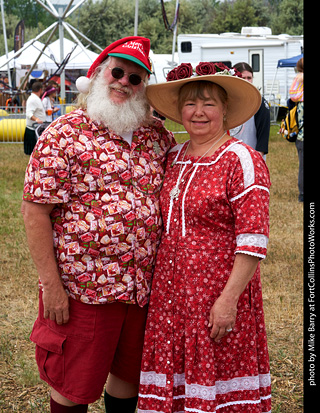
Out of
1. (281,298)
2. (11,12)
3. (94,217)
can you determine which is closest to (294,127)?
(281,298)

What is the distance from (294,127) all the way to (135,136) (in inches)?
229

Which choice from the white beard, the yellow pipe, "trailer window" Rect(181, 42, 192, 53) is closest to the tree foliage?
"trailer window" Rect(181, 42, 192, 53)

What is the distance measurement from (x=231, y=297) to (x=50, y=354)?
867 mm

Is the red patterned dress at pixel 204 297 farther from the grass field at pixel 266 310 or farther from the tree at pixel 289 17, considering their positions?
the tree at pixel 289 17

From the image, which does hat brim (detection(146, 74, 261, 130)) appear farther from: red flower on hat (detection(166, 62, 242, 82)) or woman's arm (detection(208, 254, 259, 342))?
woman's arm (detection(208, 254, 259, 342))

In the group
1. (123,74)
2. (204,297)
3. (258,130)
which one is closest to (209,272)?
(204,297)

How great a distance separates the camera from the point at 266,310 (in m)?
4.80

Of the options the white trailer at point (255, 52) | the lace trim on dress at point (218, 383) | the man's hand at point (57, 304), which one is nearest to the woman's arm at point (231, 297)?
the lace trim on dress at point (218, 383)

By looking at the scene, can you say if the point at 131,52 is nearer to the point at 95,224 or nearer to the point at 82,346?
the point at 95,224

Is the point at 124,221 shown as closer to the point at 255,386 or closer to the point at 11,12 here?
the point at 255,386

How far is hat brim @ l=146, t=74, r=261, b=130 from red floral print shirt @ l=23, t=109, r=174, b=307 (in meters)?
0.32

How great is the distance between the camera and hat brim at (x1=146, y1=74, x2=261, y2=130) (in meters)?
2.55

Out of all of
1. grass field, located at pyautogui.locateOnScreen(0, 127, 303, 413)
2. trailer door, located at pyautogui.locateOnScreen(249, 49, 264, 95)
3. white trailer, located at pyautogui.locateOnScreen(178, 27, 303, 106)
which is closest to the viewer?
grass field, located at pyautogui.locateOnScreen(0, 127, 303, 413)

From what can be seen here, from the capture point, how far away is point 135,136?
2639 millimetres
